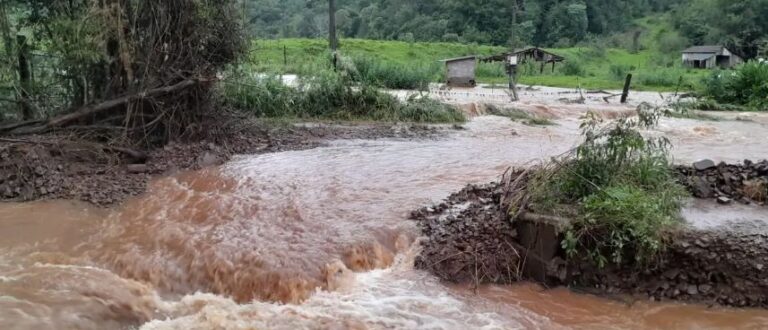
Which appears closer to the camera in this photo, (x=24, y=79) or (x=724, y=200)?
(x=724, y=200)

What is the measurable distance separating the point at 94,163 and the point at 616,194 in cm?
781

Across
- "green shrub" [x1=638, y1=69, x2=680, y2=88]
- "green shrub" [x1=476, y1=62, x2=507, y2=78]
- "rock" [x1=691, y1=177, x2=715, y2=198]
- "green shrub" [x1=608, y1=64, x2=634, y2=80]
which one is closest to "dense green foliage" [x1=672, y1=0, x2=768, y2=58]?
"green shrub" [x1=608, y1=64, x2=634, y2=80]

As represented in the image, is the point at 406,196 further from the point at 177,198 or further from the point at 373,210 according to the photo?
the point at 177,198

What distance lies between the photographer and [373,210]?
8281 mm

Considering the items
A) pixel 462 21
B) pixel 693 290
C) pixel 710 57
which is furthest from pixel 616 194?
pixel 462 21

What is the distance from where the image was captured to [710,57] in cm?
4859

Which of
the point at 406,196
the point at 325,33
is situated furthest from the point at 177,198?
the point at 325,33

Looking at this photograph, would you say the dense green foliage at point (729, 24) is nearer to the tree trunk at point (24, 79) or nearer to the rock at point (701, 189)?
the rock at point (701, 189)

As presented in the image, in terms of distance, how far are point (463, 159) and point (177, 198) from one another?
5361 mm

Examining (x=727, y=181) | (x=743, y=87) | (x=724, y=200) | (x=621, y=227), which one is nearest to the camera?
(x=621, y=227)

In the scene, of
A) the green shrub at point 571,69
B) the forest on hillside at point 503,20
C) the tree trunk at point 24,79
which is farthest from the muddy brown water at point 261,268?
the forest on hillside at point 503,20

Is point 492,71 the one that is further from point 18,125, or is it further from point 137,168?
point 18,125

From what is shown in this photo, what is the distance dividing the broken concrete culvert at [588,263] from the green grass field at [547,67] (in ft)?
63.2

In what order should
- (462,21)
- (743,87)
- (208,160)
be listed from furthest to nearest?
(462,21)
(743,87)
(208,160)
